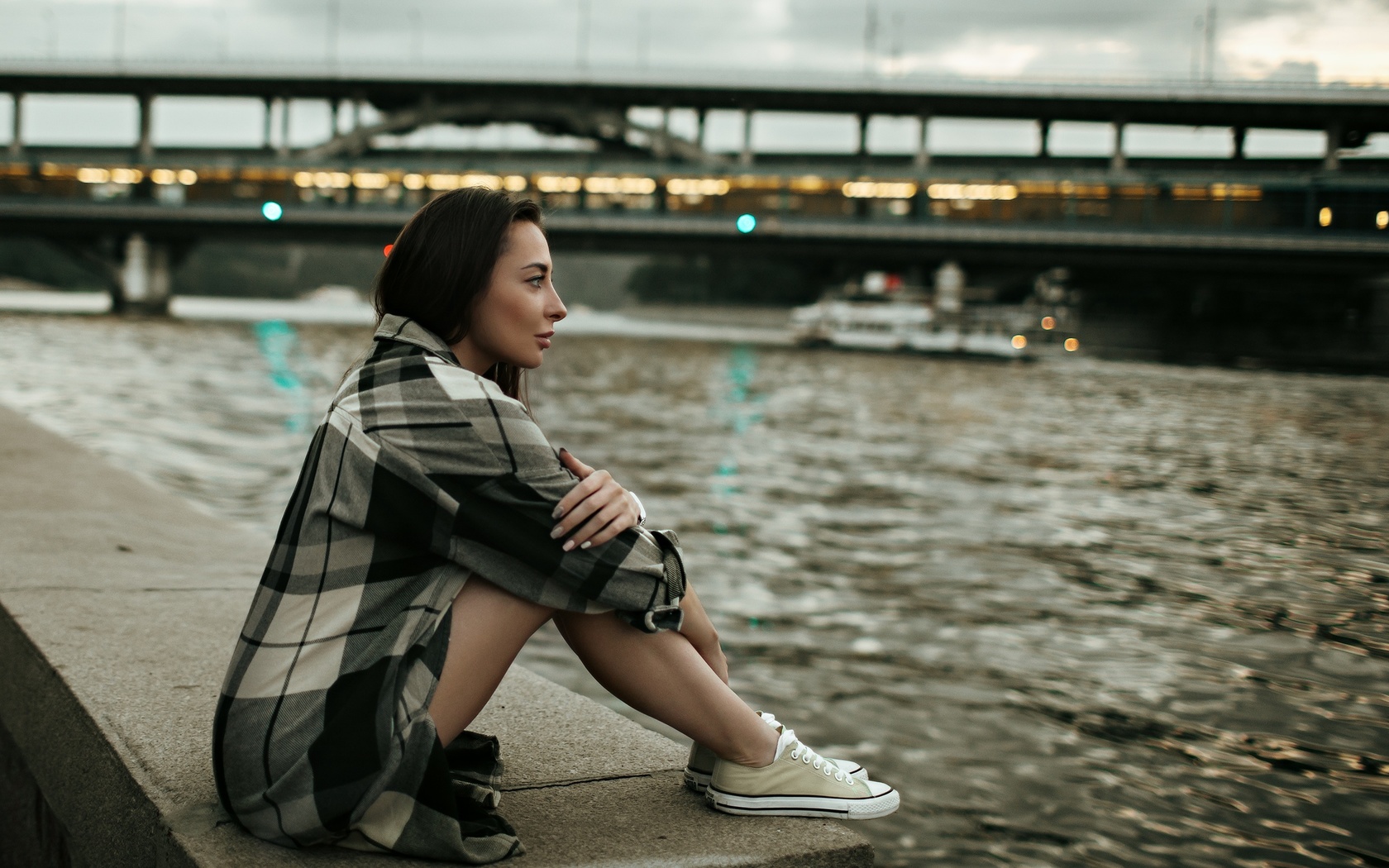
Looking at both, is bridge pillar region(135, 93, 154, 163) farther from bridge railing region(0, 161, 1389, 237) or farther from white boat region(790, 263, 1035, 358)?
white boat region(790, 263, 1035, 358)

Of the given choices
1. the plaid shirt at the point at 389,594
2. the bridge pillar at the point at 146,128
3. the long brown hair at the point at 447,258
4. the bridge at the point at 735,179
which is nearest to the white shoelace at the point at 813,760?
the plaid shirt at the point at 389,594

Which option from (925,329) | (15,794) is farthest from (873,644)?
(925,329)

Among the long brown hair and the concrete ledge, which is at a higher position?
the long brown hair

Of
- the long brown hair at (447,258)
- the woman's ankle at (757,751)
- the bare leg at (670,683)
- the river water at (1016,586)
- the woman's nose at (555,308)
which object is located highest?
the long brown hair at (447,258)

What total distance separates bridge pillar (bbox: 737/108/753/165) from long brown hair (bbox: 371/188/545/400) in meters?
45.6

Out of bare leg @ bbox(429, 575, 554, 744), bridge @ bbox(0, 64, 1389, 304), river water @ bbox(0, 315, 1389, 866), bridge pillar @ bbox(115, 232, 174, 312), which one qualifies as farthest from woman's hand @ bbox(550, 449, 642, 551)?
bridge pillar @ bbox(115, 232, 174, 312)

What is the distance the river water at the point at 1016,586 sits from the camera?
9.87 ft

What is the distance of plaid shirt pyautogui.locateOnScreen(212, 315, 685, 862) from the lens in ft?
5.32

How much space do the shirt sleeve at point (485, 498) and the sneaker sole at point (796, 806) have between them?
33 cm

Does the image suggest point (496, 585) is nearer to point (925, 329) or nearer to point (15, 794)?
point (15, 794)

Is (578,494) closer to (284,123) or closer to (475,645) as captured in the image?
(475,645)

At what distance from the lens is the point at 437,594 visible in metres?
1.72

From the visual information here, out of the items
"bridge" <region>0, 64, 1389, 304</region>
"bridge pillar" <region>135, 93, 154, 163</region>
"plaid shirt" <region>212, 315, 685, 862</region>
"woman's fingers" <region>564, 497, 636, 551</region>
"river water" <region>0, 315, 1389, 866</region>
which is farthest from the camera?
"bridge pillar" <region>135, 93, 154, 163</region>

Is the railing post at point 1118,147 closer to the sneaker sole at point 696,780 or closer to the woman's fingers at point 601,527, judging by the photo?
the sneaker sole at point 696,780
